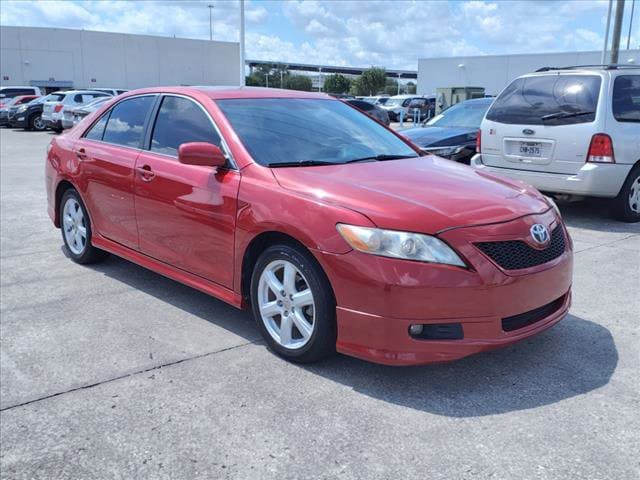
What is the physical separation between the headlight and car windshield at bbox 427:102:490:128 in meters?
7.16

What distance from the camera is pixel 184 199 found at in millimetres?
4035

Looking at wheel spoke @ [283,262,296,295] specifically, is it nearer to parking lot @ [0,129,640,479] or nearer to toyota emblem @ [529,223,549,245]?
parking lot @ [0,129,640,479]

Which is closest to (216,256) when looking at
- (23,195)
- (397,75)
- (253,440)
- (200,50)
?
(253,440)

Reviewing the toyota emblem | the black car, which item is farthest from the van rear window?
the black car

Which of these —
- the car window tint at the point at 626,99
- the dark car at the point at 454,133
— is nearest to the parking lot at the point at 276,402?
the car window tint at the point at 626,99

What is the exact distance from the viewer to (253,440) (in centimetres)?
277

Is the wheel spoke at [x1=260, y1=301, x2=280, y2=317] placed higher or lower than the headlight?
lower

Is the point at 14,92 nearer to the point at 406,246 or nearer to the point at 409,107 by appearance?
the point at 409,107

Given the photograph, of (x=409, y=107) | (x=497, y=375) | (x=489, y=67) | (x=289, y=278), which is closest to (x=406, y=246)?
(x=289, y=278)

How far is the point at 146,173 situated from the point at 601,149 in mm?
5009

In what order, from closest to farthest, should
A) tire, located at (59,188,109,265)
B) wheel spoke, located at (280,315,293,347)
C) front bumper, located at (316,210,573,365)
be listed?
front bumper, located at (316,210,573,365), wheel spoke, located at (280,315,293,347), tire, located at (59,188,109,265)

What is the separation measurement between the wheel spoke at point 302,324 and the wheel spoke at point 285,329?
6 cm

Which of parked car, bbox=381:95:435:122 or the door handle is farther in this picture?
parked car, bbox=381:95:435:122

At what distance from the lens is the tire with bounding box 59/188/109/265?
17.6 ft
